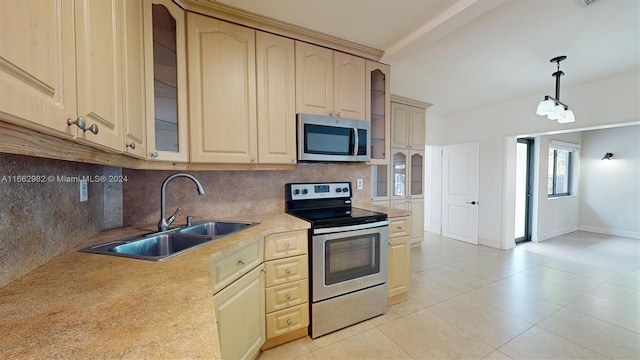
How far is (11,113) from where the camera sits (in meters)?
0.46

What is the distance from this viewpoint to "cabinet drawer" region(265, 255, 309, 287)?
1.76 m

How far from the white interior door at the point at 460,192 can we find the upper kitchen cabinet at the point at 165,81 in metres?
4.66

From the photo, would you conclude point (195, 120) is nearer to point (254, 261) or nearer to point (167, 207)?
point (167, 207)

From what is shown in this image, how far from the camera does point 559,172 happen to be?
18.2ft

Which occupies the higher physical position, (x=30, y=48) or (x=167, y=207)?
(x=30, y=48)

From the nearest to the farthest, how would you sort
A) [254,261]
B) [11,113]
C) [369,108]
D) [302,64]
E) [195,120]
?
[11,113]
[254,261]
[195,120]
[302,64]
[369,108]

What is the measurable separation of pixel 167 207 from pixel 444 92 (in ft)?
12.6

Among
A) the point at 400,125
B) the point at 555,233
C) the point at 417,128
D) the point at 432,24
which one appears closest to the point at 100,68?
the point at 432,24

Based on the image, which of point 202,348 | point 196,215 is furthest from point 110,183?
point 202,348

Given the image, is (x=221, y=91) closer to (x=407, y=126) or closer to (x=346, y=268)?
(x=346, y=268)

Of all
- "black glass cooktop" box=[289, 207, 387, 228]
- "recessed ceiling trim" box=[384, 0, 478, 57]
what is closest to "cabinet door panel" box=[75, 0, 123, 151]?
"black glass cooktop" box=[289, 207, 387, 228]

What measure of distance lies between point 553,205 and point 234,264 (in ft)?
21.1

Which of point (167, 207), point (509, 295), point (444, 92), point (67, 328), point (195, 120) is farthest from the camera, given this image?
point (444, 92)

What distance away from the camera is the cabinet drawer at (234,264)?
1.25 m
